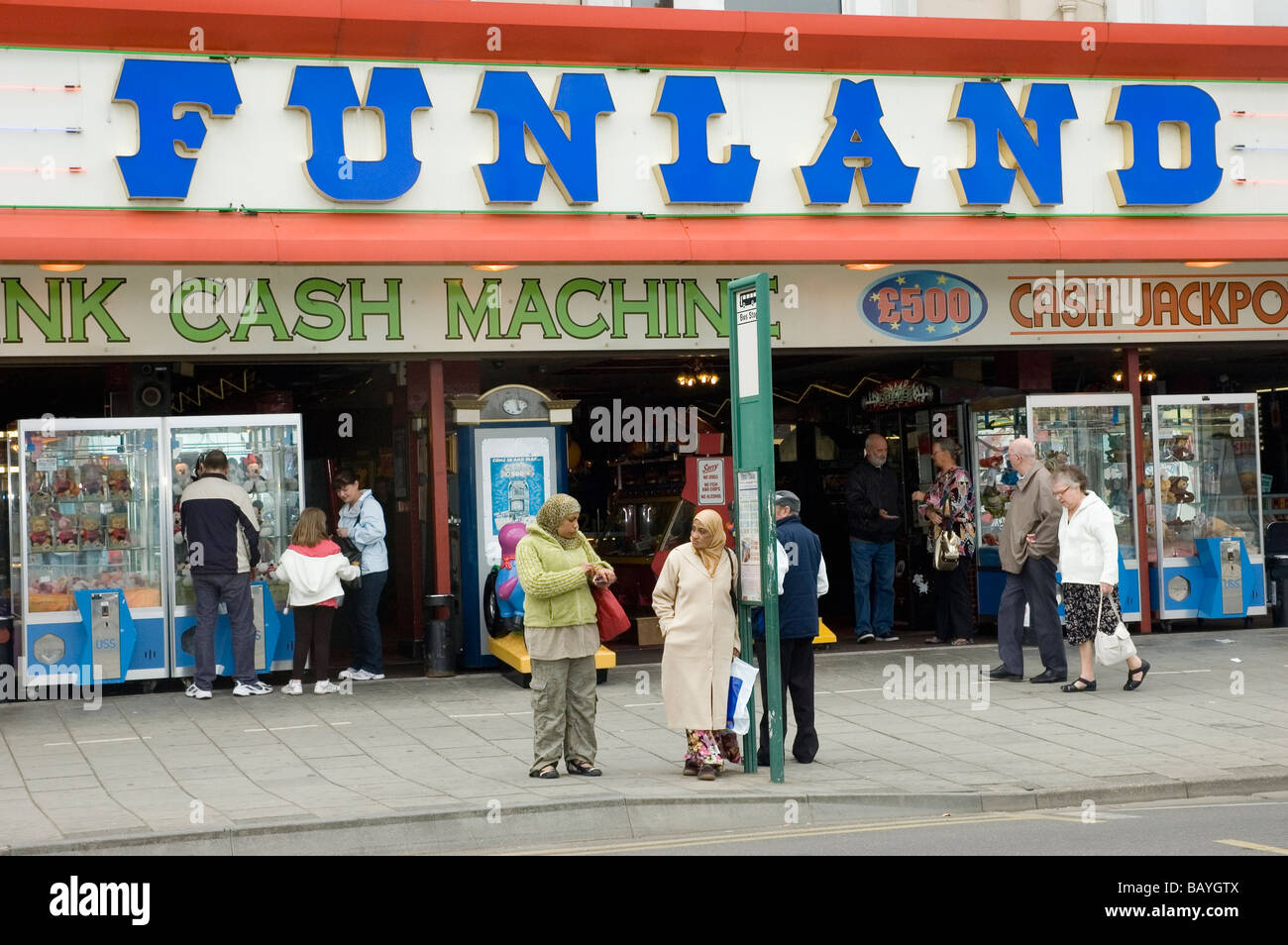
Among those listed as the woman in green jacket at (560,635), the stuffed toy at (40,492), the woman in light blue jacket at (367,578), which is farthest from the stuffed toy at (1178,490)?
the stuffed toy at (40,492)

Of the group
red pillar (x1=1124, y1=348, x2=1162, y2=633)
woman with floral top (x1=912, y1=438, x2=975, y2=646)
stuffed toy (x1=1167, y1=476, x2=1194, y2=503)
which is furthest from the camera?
stuffed toy (x1=1167, y1=476, x2=1194, y2=503)

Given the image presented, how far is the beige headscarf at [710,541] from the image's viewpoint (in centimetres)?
943

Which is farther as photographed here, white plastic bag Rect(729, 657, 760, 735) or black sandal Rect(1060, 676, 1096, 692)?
black sandal Rect(1060, 676, 1096, 692)

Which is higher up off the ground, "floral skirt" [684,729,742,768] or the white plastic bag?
the white plastic bag

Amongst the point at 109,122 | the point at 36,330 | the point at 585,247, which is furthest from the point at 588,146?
the point at 36,330

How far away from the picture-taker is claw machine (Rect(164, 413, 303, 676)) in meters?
13.5

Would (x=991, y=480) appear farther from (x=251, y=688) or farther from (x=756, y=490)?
(x=251, y=688)

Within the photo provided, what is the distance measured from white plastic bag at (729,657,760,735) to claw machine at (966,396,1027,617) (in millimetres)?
7205

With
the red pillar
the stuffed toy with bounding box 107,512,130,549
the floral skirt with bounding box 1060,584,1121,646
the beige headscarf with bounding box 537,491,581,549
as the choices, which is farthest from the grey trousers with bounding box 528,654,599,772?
the red pillar

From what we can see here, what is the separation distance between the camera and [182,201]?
Answer: 13.0 meters

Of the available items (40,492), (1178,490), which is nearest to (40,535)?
(40,492)

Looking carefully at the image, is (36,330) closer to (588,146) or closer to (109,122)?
(109,122)

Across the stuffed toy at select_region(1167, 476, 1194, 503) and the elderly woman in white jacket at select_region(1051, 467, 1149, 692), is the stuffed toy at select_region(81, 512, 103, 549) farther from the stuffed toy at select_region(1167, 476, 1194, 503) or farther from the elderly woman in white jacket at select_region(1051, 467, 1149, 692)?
the stuffed toy at select_region(1167, 476, 1194, 503)

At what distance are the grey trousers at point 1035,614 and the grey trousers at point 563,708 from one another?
16.5 ft
